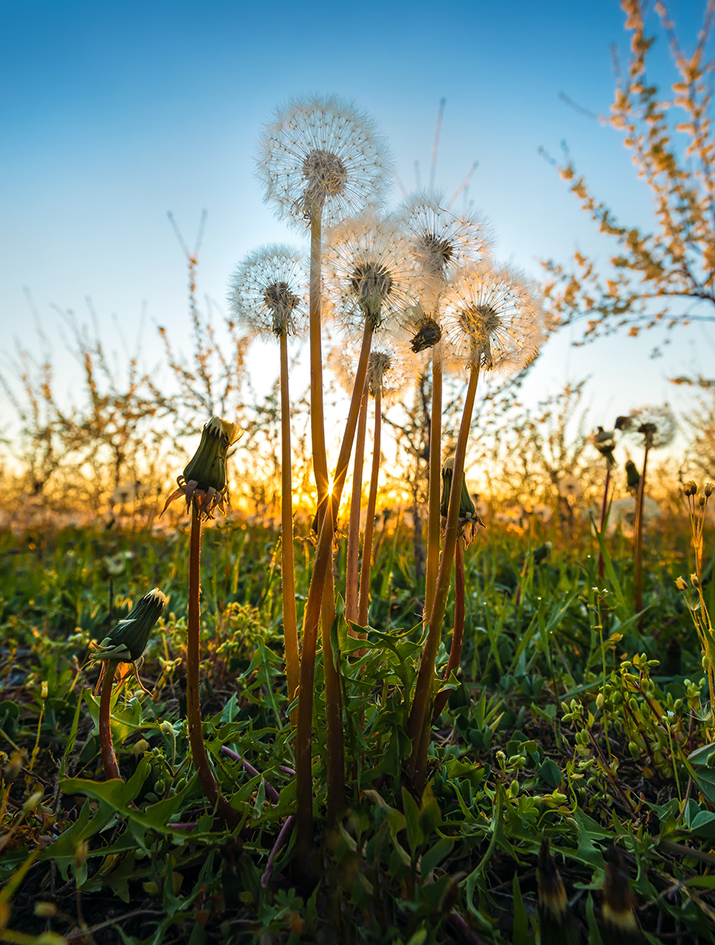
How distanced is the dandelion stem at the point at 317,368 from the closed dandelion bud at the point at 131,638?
42 cm

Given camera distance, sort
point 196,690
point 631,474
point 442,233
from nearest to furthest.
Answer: point 196,690 < point 442,233 < point 631,474

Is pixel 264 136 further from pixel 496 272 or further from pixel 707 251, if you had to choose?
pixel 707 251

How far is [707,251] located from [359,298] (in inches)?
124

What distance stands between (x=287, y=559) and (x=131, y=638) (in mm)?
363

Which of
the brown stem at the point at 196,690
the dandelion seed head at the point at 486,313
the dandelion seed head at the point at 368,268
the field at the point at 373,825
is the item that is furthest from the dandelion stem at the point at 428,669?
the brown stem at the point at 196,690

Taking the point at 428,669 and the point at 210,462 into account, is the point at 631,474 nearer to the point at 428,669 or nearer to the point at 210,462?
the point at 428,669

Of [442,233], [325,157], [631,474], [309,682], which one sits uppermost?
[325,157]

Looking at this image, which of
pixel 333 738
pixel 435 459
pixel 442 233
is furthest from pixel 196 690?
pixel 442 233

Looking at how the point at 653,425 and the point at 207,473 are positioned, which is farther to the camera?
the point at 653,425

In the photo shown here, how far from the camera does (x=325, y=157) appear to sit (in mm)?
1169

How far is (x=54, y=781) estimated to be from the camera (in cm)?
143

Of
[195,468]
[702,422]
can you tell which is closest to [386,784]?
[195,468]

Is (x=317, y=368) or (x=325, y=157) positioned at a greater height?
(x=325, y=157)

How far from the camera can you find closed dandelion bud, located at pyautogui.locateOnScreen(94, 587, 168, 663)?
1086 mm
